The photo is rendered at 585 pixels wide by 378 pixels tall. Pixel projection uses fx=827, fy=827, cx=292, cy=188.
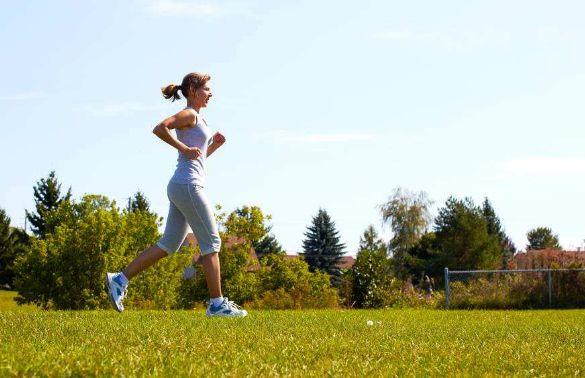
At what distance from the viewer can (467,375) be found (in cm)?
427

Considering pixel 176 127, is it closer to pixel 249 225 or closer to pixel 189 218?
pixel 189 218

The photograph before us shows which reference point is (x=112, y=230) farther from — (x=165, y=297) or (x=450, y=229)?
(x=450, y=229)

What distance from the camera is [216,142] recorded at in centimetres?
861

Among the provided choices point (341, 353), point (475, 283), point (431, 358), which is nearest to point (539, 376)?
point (431, 358)

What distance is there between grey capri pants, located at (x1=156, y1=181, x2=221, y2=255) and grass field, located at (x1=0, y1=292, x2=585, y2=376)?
3.14 feet

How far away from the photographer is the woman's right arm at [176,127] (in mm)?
7883

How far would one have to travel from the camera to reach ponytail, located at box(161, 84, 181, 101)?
8.41 metres

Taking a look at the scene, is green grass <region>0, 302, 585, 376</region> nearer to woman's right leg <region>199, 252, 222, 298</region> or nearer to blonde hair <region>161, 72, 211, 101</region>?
woman's right leg <region>199, 252, 222, 298</region>

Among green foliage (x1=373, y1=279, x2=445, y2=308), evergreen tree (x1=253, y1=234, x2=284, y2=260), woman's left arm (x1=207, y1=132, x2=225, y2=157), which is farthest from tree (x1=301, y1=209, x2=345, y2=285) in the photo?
woman's left arm (x1=207, y1=132, x2=225, y2=157)

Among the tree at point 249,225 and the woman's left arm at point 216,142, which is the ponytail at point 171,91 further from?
the tree at point 249,225

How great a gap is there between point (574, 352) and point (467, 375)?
5.55ft

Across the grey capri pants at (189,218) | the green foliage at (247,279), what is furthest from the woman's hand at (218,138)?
the green foliage at (247,279)

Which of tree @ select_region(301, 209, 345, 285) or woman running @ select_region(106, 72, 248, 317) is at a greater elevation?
tree @ select_region(301, 209, 345, 285)

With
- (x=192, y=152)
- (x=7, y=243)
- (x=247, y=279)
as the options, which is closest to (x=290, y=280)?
(x=247, y=279)
